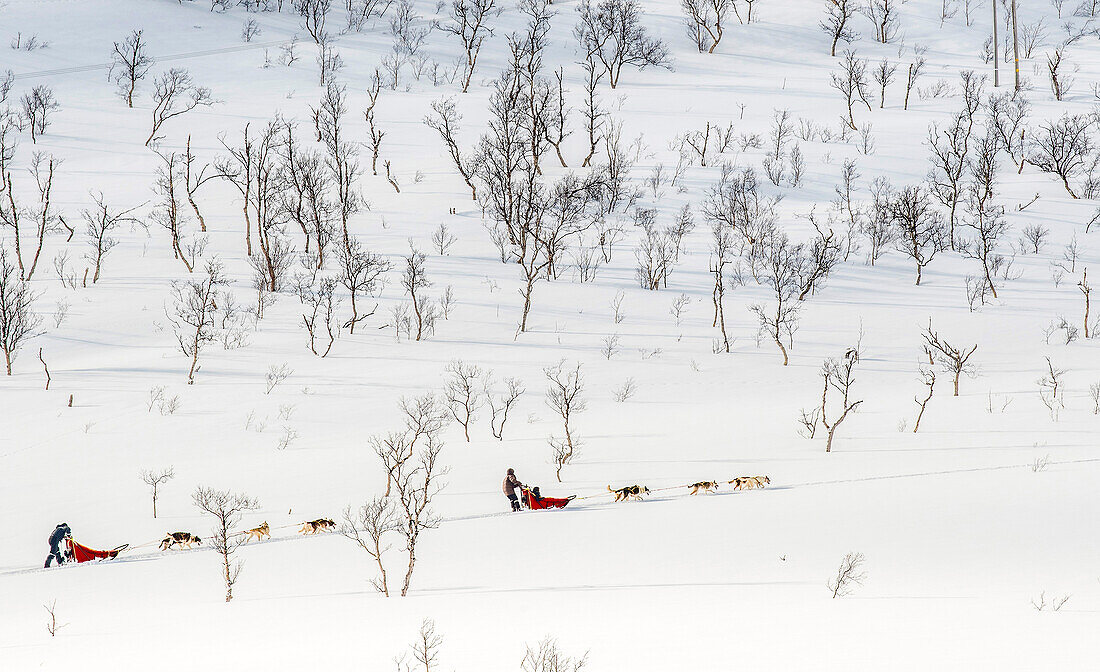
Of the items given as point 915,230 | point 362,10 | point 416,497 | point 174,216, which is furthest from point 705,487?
point 362,10

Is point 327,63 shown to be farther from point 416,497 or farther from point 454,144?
point 416,497

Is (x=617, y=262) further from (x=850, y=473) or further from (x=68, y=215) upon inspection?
(x=68, y=215)

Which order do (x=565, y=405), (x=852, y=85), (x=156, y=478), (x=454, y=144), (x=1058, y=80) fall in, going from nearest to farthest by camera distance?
(x=156, y=478)
(x=565, y=405)
(x=454, y=144)
(x=852, y=85)
(x=1058, y=80)

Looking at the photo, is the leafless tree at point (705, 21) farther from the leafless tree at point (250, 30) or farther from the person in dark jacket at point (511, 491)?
the person in dark jacket at point (511, 491)

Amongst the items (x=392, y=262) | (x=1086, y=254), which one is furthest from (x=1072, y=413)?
(x=392, y=262)

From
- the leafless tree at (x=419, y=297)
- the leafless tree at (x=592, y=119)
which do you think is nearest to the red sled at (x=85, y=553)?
the leafless tree at (x=419, y=297)

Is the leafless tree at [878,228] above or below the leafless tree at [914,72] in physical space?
below

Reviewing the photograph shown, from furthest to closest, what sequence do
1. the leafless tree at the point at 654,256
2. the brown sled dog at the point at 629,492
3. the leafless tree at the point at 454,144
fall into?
the leafless tree at the point at 454,144, the leafless tree at the point at 654,256, the brown sled dog at the point at 629,492
